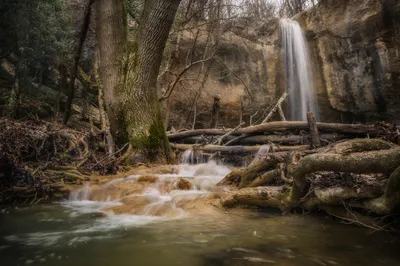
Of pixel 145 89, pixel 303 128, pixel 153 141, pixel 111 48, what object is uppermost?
pixel 111 48

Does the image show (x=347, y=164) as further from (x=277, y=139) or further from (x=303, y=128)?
(x=277, y=139)

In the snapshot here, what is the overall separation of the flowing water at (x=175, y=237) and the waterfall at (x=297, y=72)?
1208cm

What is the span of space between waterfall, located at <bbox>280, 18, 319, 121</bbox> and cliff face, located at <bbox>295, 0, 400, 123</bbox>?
1.17ft

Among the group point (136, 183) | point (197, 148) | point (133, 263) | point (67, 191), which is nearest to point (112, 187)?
point (136, 183)

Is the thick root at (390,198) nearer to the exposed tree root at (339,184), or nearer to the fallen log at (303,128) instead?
the exposed tree root at (339,184)

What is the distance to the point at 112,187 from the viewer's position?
3.97 metres

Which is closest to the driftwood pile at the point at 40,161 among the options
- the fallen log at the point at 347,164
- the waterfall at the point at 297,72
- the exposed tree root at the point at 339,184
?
the exposed tree root at the point at 339,184

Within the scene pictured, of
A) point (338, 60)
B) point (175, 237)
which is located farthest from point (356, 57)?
point (175, 237)

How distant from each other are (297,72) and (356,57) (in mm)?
2703

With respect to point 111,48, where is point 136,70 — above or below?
below

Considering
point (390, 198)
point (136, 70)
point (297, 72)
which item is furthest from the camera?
point (297, 72)

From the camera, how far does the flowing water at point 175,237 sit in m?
1.84

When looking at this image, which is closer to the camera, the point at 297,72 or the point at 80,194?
the point at 80,194

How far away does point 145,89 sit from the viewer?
5707 millimetres
